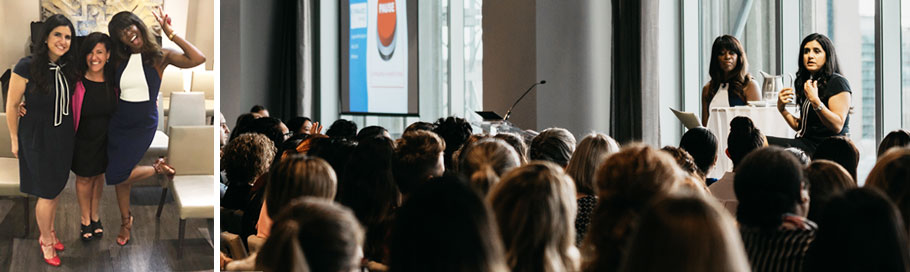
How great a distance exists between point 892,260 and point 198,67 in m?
2.15

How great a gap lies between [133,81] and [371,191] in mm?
837

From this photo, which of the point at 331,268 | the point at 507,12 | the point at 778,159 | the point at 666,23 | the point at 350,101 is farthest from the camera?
the point at 350,101

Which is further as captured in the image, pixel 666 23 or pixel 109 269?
pixel 666 23

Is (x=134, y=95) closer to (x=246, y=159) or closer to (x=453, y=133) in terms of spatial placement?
(x=246, y=159)

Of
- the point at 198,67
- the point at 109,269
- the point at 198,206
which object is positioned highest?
the point at 198,67

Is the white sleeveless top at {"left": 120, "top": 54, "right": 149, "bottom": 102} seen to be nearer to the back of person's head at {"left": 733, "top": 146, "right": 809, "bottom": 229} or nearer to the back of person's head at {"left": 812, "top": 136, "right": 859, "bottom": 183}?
the back of person's head at {"left": 733, "top": 146, "right": 809, "bottom": 229}

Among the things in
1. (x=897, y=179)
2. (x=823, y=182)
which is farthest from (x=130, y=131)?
(x=897, y=179)

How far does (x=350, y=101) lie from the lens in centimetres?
1138

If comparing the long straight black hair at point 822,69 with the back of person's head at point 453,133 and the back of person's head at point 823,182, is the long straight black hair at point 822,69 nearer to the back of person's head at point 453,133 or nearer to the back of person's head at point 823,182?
the back of person's head at point 453,133

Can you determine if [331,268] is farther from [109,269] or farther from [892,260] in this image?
[109,269]

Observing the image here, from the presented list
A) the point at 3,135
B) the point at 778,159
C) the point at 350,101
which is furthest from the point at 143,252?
the point at 350,101

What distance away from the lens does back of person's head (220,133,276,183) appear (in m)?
3.70

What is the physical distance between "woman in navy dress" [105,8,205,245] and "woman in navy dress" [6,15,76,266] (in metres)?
0.14

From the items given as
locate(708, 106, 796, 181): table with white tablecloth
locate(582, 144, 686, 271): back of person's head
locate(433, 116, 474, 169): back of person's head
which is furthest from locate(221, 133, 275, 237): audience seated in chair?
locate(708, 106, 796, 181): table with white tablecloth
